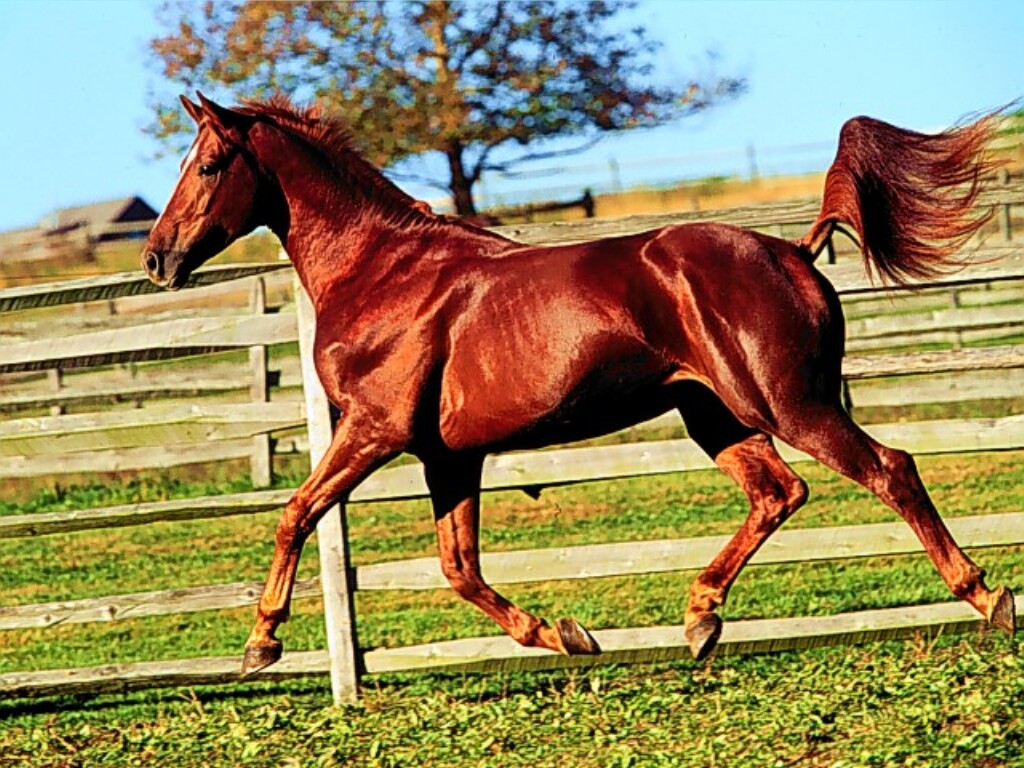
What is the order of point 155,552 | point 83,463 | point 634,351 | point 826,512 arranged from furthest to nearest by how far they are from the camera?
point 83,463 → point 155,552 → point 826,512 → point 634,351

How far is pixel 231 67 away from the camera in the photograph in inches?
934

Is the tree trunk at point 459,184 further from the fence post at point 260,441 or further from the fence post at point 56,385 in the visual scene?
the fence post at point 260,441

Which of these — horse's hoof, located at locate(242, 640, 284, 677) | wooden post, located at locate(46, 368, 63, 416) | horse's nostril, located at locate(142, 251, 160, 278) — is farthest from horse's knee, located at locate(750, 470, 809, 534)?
wooden post, located at locate(46, 368, 63, 416)

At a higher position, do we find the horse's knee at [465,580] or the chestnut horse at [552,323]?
the chestnut horse at [552,323]

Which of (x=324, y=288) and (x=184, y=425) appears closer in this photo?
(x=324, y=288)

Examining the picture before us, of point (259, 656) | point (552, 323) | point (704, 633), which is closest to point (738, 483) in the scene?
point (704, 633)

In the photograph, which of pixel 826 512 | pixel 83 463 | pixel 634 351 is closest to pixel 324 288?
pixel 634 351

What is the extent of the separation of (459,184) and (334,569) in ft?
58.7

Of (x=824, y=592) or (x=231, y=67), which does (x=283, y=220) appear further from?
(x=231, y=67)

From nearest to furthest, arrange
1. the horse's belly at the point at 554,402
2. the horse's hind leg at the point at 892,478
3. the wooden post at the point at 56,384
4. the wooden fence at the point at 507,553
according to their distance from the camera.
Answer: the horse's hind leg at the point at 892,478, the horse's belly at the point at 554,402, the wooden fence at the point at 507,553, the wooden post at the point at 56,384

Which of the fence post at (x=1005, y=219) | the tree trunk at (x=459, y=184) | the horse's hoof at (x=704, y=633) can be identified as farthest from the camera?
the tree trunk at (x=459, y=184)

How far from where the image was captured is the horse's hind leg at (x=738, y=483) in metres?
5.36

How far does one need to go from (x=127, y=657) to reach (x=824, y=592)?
3.58m

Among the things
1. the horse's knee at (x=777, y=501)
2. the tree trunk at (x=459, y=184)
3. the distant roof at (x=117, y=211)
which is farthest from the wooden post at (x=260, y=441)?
the distant roof at (x=117, y=211)
